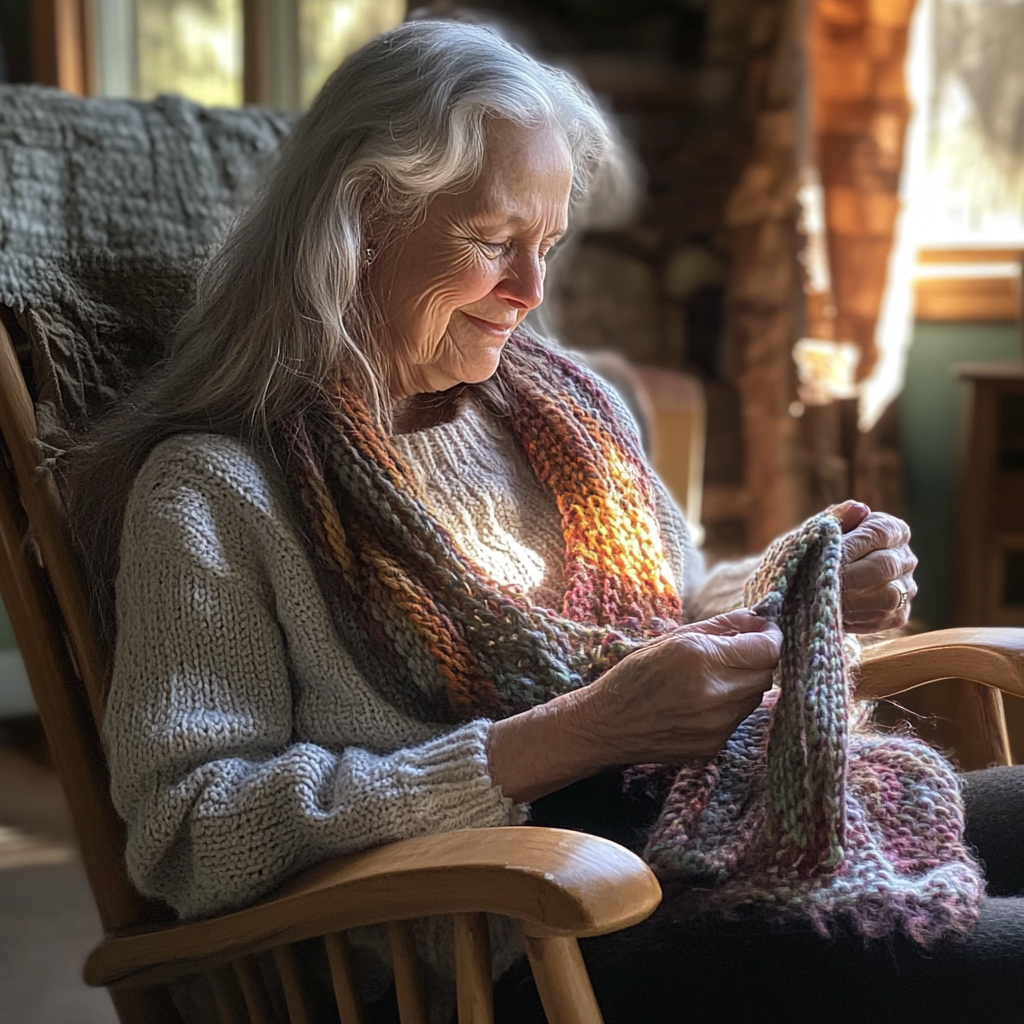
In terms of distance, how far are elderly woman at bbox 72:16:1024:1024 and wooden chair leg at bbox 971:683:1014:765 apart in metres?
0.20

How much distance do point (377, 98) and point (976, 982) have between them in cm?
80

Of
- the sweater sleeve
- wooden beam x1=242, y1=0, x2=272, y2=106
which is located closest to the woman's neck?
the sweater sleeve

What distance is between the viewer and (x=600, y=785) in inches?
39.4

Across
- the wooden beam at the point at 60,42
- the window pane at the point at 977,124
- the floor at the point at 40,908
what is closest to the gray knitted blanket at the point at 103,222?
the floor at the point at 40,908

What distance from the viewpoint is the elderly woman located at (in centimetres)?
84

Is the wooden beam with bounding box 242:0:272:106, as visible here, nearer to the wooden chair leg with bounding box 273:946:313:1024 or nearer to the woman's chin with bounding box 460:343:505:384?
the woman's chin with bounding box 460:343:505:384

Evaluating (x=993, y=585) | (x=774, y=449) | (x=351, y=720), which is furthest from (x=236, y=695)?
(x=774, y=449)

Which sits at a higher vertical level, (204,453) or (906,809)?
(204,453)

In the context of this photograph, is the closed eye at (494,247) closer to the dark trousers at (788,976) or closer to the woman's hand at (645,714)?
the woman's hand at (645,714)

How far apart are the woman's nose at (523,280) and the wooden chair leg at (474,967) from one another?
0.52m

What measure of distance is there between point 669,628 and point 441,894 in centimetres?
39

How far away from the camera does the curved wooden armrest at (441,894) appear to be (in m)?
0.69

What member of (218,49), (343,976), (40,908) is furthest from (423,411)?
(218,49)

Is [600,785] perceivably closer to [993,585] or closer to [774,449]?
[993,585]
